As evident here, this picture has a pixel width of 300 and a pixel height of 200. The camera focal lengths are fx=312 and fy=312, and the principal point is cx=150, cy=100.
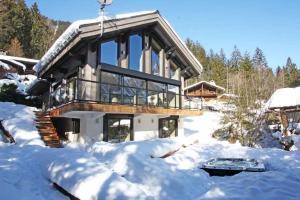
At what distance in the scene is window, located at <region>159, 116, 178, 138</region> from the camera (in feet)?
63.0

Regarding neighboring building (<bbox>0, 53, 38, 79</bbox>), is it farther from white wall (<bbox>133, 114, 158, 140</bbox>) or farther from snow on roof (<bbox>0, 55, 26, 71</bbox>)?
white wall (<bbox>133, 114, 158, 140</bbox>)

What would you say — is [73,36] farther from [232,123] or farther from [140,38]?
[232,123]

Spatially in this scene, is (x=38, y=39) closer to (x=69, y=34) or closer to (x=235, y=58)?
(x=69, y=34)

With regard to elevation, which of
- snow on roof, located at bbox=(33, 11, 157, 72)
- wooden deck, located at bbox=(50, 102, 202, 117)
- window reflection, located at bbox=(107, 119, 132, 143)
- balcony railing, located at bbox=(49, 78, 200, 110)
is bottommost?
window reflection, located at bbox=(107, 119, 132, 143)

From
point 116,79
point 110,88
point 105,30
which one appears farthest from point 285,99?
point 105,30

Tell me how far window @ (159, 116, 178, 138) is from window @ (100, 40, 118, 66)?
5296 mm

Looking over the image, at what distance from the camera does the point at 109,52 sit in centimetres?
1566

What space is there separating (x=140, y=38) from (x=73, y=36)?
17.7 feet

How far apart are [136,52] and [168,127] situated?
528 cm

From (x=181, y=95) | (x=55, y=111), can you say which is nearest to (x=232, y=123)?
(x=181, y=95)

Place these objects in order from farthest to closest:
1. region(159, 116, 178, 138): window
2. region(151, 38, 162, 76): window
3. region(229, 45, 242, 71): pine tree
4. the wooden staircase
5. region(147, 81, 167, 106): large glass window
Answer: region(229, 45, 242, 71): pine tree → region(159, 116, 178, 138): window → region(151, 38, 162, 76): window → region(147, 81, 167, 106): large glass window → the wooden staircase

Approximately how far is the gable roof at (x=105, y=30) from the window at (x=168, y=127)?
3869 mm

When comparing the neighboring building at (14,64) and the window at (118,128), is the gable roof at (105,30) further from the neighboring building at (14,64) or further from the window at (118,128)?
the neighboring building at (14,64)

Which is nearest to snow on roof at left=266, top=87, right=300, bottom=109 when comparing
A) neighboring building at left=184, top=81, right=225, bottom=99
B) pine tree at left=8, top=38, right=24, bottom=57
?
neighboring building at left=184, top=81, right=225, bottom=99
